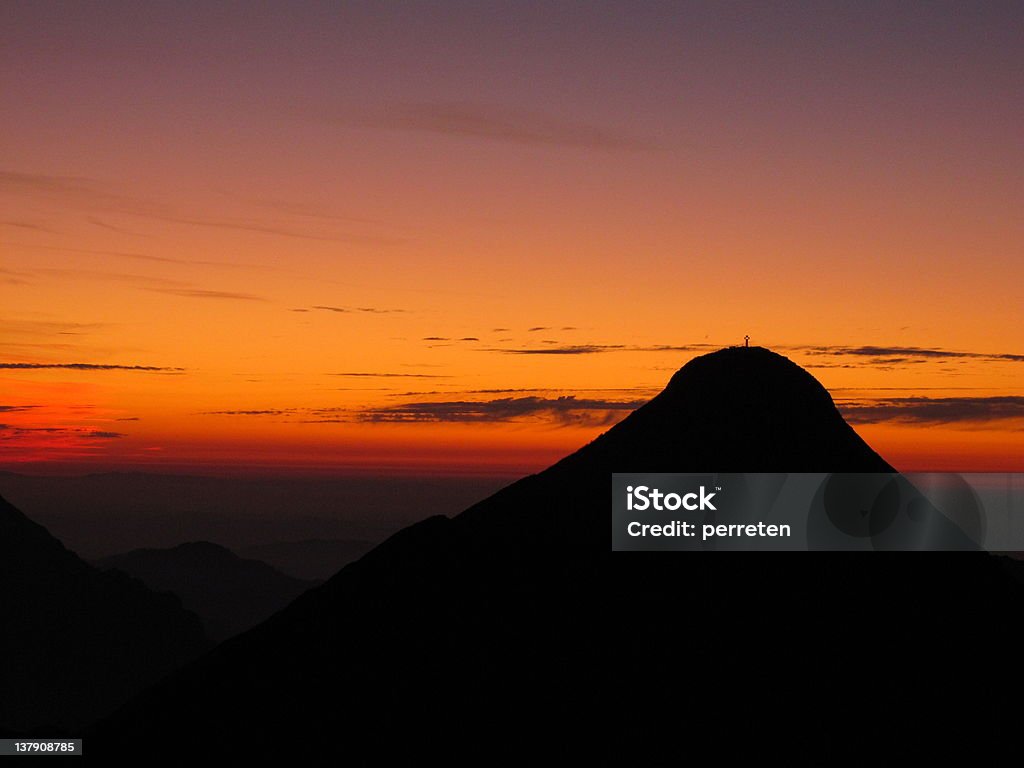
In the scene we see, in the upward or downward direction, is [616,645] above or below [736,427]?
below

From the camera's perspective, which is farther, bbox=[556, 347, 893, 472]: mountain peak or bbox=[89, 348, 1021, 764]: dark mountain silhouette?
bbox=[556, 347, 893, 472]: mountain peak

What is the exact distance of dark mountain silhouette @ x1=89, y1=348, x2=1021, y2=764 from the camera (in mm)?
83438

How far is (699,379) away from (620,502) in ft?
55.6

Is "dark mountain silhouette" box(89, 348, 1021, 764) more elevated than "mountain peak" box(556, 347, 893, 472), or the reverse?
"mountain peak" box(556, 347, 893, 472)

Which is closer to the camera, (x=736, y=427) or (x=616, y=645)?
(x=616, y=645)

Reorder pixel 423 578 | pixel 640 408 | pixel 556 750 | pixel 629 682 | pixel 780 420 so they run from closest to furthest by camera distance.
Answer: pixel 556 750 → pixel 629 682 → pixel 423 578 → pixel 780 420 → pixel 640 408

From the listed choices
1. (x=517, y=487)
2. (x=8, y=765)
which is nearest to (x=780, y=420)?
(x=517, y=487)

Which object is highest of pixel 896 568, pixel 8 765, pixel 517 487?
pixel 517 487

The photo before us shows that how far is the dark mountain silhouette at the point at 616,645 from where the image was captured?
8344cm

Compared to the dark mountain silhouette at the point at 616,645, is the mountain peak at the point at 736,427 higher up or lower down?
higher up

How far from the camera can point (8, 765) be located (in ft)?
384

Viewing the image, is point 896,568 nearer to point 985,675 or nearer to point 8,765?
point 985,675

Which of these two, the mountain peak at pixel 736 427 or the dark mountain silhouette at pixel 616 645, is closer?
the dark mountain silhouette at pixel 616 645

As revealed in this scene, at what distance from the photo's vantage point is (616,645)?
9138 centimetres
